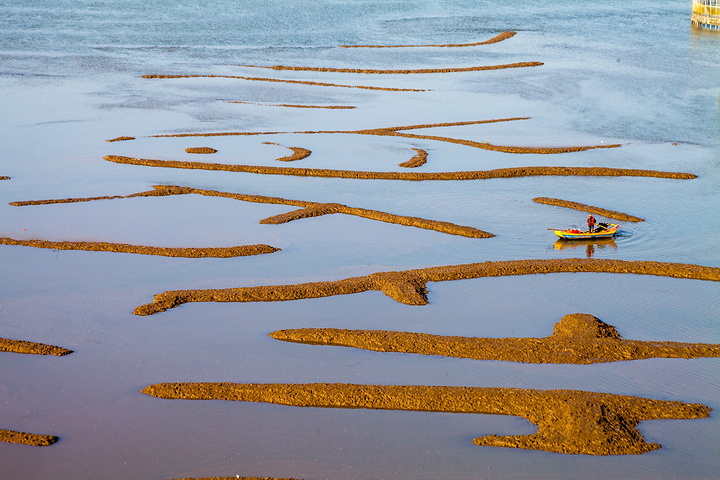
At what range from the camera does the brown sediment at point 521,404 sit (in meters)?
9.84

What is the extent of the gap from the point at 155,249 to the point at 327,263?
3796 millimetres

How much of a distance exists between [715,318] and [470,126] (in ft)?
58.9

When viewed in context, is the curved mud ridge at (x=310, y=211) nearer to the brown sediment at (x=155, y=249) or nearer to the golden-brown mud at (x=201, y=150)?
the brown sediment at (x=155, y=249)

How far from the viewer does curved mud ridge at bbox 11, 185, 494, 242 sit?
18.5 metres

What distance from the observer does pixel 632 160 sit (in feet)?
84.2

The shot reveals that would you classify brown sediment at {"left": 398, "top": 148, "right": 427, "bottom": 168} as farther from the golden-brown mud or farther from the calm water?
the golden-brown mud

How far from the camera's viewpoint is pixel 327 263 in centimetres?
1647

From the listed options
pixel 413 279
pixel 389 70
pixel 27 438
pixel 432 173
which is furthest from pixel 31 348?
pixel 389 70

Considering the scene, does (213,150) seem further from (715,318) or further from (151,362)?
(715,318)

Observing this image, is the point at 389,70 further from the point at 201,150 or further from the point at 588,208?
the point at 588,208

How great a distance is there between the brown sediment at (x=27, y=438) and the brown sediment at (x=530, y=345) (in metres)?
4.13

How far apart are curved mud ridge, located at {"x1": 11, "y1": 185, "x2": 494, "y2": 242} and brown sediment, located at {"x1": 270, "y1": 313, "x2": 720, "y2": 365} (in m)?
5.45

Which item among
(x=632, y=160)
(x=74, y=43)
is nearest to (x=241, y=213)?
(x=632, y=160)

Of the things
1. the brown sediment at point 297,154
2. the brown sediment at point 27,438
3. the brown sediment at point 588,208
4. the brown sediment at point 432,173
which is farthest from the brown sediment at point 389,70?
the brown sediment at point 27,438
